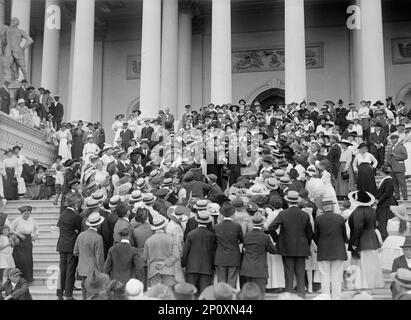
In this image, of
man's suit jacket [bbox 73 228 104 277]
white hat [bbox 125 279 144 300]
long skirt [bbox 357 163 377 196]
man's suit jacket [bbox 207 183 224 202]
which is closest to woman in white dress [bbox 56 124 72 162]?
man's suit jacket [bbox 207 183 224 202]

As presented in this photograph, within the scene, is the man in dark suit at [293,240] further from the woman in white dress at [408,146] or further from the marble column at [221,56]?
the marble column at [221,56]

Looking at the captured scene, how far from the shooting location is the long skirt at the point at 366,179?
1527 cm

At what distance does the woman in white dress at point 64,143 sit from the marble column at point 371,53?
458 inches

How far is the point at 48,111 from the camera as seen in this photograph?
955 inches

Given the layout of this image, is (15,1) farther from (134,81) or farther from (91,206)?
(91,206)

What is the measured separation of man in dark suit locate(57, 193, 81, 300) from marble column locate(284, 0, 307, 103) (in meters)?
14.7

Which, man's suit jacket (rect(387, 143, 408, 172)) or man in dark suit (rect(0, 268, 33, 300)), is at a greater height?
man's suit jacket (rect(387, 143, 408, 172))

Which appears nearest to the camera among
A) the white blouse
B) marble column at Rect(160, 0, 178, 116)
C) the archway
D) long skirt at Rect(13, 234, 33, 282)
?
long skirt at Rect(13, 234, 33, 282)

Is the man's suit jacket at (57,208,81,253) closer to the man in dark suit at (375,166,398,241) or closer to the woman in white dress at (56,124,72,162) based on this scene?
the man in dark suit at (375,166,398,241)

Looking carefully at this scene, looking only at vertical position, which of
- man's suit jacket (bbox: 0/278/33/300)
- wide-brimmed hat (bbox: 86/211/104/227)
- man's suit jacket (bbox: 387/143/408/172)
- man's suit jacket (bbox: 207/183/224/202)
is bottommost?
man's suit jacket (bbox: 0/278/33/300)

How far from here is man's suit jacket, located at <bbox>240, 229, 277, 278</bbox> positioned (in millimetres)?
9820
